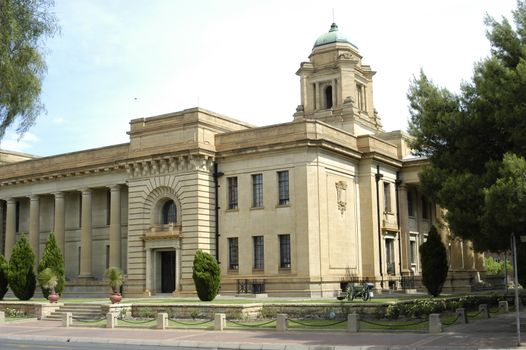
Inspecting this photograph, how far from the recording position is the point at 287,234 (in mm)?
41312

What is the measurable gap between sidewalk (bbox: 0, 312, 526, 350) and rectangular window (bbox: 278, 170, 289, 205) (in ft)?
51.5

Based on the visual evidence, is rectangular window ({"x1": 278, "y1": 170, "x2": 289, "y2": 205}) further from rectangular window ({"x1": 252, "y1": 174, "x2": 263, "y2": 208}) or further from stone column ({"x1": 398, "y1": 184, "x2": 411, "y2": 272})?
stone column ({"x1": 398, "y1": 184, "x2": 411, "y2": 272})

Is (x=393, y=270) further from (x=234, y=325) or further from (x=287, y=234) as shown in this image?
(x=234, y=325)

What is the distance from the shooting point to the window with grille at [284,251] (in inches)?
1627

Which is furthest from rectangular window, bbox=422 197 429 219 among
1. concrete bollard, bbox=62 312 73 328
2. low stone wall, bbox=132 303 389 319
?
concrete bollard, bbox=62 312 73 328

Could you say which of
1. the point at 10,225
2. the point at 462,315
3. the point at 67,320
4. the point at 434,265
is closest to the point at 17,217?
the point at 10,225

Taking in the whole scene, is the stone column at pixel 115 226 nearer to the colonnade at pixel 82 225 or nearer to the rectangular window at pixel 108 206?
the colonnade at pixel 82 225

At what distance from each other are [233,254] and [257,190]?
4487 millimetres

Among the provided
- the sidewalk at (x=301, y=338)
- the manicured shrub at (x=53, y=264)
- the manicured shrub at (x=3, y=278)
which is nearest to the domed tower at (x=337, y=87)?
the manicured shrub at (x=53, y=264)

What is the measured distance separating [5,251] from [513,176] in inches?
1797

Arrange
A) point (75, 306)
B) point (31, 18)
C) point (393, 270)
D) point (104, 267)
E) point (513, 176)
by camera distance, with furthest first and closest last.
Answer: point (104, 267) → point (393, 270) → point (75, 306) → point (31, 18) → point (513, 176)

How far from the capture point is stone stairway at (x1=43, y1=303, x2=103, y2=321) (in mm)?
34219

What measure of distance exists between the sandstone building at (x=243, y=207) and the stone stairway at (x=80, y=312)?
8.13m

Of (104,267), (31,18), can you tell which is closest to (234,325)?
(31,18)
